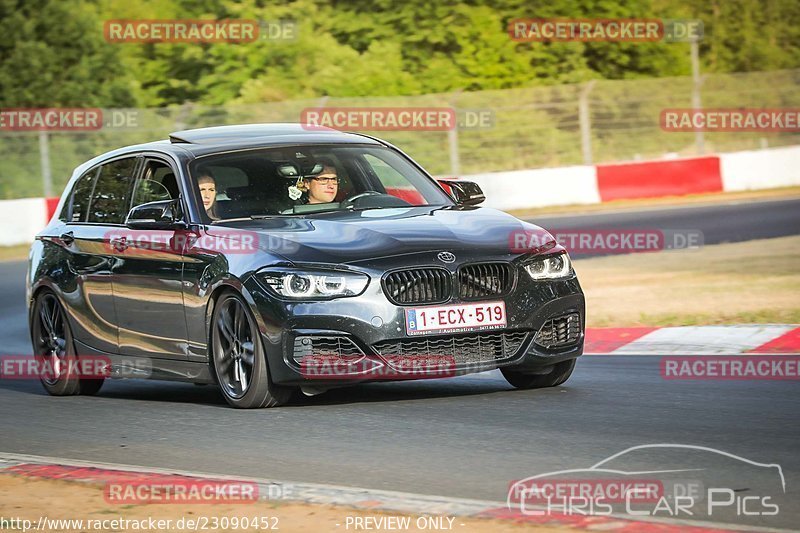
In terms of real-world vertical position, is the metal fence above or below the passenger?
above

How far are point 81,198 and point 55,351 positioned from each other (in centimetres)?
108

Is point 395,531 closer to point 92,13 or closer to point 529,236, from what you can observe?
point 529,236

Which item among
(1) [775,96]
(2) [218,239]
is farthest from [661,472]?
(1) [775,96]

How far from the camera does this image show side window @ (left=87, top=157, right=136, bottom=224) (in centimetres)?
1082

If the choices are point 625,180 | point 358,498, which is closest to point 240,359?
point 358,498

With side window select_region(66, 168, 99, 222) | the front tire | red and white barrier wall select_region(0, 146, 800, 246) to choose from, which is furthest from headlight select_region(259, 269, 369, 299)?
red and white barrier wall select_region(0, 146, 800, 246)

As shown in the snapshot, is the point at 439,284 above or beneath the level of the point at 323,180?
beneath

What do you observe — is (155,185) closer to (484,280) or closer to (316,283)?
(316,283)

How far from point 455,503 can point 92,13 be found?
32.9m

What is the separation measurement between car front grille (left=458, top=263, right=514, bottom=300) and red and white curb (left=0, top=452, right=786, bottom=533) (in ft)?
7.14

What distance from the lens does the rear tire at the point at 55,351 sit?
11227mm

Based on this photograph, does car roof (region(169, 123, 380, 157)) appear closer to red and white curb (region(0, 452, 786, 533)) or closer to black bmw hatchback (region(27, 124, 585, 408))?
black bmw hatchback (region(27, 124, 585, 408))

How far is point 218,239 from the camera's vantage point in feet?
30.9

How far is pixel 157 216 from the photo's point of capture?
9789 mm
